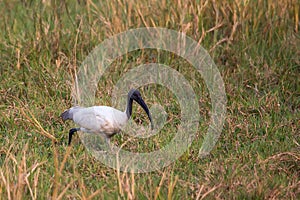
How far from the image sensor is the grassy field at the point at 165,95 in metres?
4.12

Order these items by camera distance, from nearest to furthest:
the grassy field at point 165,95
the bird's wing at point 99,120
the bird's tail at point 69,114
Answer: the grassy field at point 165,95 → the bird's wing at point 99,120 → the bird's tail at point 69,114

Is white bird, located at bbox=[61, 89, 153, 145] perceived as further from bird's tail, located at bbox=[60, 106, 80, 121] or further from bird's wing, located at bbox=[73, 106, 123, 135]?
bird's tail, located at bbox=[60, 106, 80, 121]

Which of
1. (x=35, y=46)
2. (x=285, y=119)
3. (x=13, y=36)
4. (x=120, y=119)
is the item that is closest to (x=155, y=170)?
(x=120, y=119)

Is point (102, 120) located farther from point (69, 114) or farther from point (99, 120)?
point (69, 114)

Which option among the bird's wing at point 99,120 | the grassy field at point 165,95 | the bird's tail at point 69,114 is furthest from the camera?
the bird's tail at point 69,114

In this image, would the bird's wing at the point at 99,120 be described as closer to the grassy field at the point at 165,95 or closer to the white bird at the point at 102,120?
the white bird at the point at 102,120

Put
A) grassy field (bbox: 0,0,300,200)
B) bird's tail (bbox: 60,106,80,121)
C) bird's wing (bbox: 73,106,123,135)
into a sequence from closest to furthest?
grassy field (bbox: 0,0,300,200) < bird's wing (bbox: 73,106,123,135) < bird's tail (bbox: 60,106,80,121)

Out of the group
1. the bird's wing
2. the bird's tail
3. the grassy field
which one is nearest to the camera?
the grassy field

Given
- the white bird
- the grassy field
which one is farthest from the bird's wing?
the grassy field

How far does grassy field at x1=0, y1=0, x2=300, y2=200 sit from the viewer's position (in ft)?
13.5

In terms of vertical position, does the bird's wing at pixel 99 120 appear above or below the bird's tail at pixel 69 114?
above

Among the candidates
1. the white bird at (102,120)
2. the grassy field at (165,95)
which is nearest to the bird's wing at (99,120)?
the white bird at (102,120)

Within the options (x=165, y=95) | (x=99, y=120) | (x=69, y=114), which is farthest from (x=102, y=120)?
(x=165, y=95)

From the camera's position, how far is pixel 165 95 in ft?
18.7
